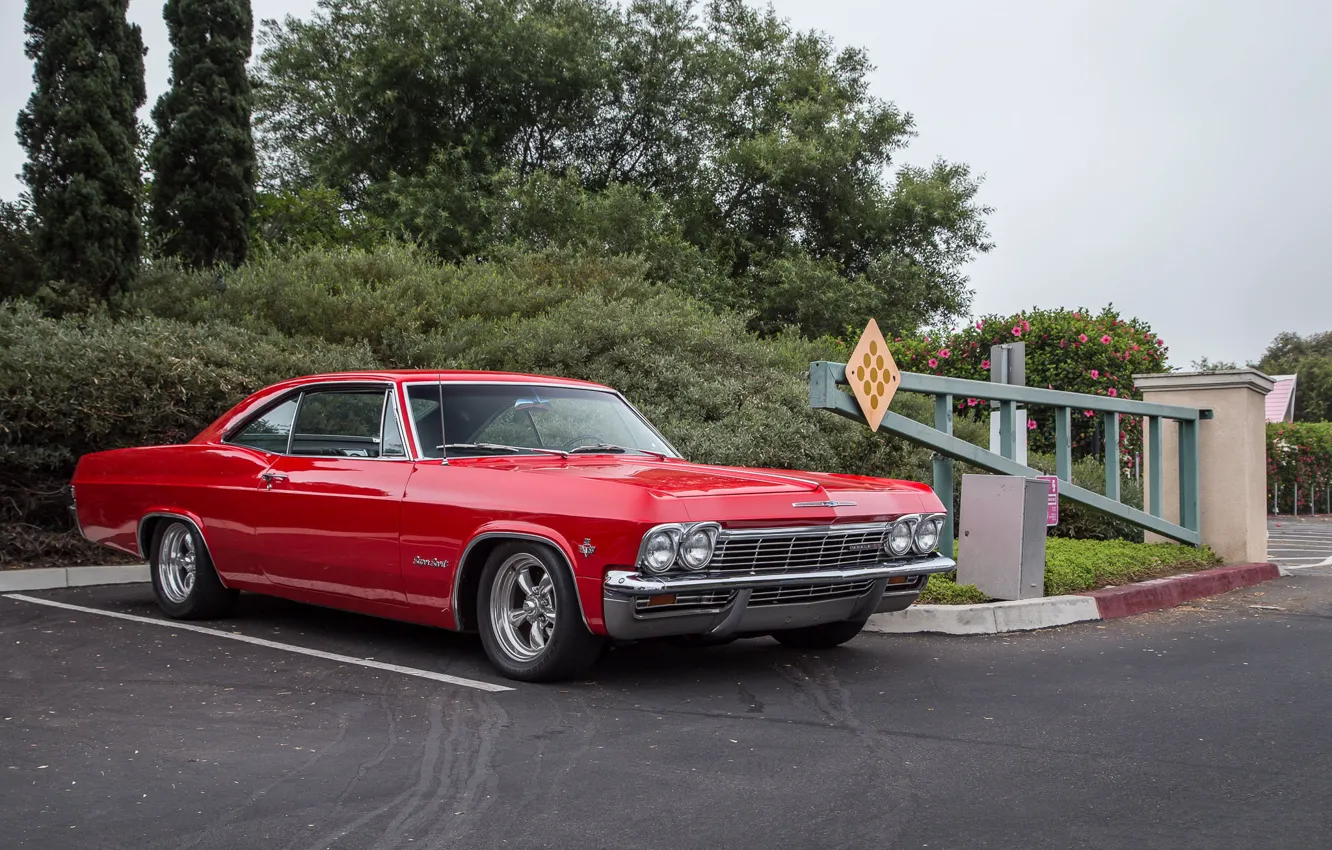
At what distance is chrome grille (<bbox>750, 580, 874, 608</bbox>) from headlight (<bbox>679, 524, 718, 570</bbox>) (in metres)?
0.33

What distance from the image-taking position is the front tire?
5.64 metres

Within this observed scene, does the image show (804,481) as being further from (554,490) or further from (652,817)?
(652,817)

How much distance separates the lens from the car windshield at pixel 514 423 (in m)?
6.59

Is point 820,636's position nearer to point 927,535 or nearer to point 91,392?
point 927,535

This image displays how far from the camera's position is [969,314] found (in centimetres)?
2914

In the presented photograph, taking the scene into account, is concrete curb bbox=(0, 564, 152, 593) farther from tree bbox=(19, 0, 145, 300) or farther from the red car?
tree bbox=(19, 0, 145, 300)

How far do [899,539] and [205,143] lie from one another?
557 inches

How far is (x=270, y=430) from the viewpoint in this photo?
24.6 feet

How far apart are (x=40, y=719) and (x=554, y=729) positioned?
210 cm

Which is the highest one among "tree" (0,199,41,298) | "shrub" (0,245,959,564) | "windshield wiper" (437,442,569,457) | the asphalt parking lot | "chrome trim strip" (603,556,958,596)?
"tree" (0,199,41,298)

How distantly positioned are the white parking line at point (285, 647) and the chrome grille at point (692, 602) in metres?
0.79

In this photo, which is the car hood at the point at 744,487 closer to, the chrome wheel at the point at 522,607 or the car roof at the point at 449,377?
the chrome wheel at the point at 522,607

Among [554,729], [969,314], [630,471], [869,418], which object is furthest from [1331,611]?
[969,314]

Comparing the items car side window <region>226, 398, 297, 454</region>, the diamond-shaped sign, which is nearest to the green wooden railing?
the diamond-shaped sign
